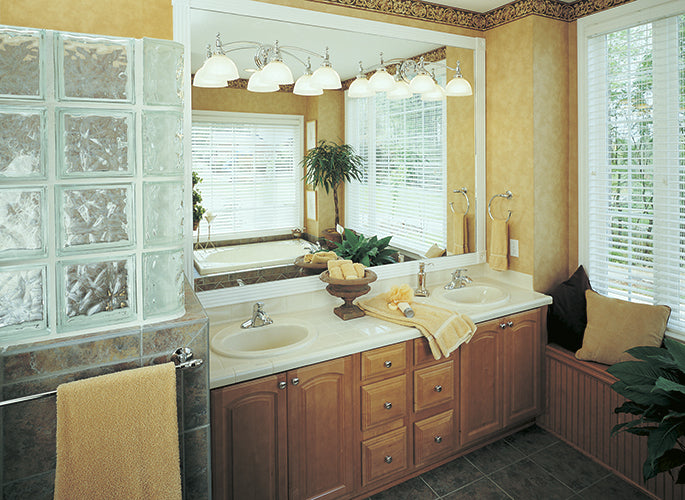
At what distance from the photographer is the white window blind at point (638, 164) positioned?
7.85 feet

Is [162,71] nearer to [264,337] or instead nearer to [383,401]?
[264,337]

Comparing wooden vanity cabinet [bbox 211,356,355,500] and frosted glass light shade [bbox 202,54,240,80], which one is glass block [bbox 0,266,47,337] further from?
frosted glass light shade [bbox 202,54,240,80]

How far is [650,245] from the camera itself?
8.38 ft

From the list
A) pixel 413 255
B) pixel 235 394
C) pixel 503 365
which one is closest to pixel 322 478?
pixel 235 394

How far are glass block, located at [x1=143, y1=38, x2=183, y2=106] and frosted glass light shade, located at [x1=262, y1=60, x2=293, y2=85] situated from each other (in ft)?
2.47

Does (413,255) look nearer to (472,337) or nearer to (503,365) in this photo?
(472,337)

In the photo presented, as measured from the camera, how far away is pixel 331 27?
8.00ft

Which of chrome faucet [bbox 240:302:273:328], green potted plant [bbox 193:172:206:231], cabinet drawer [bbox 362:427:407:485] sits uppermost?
green potted plant [bbox 193:172:206:231]

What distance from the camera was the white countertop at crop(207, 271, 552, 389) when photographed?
1.83m

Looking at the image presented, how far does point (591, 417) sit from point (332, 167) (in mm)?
2127

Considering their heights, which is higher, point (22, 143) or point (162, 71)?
point (162, 71)

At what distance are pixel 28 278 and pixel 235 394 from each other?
0.87m

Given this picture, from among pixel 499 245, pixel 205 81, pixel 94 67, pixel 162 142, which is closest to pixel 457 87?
pixel 499 245

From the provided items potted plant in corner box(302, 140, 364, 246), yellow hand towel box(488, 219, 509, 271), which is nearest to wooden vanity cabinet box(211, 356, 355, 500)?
potted plant in corner box(302, 140, 364, 246)
